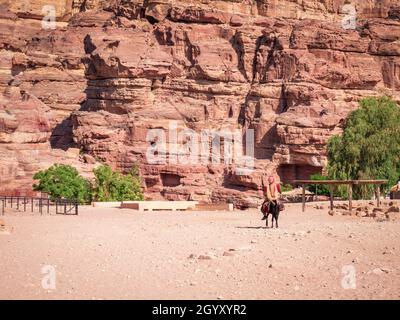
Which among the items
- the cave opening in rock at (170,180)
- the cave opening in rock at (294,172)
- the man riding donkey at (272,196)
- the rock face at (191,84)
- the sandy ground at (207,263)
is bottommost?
the sandy ground at (207,263)

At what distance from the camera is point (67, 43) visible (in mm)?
85125

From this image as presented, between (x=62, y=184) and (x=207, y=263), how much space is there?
36.4 meters

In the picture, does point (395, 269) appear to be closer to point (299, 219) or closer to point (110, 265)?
point (110, 265)

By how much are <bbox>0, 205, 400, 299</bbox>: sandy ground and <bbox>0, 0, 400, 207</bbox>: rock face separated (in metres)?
39.7

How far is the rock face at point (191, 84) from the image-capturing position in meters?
69.1

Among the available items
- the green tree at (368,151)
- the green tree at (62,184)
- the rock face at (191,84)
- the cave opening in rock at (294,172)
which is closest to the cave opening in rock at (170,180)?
the rock face at (191,84)

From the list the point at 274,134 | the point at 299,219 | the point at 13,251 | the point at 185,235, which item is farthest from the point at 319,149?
the point at 13,251

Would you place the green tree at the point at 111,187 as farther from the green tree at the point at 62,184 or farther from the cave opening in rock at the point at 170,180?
the cave opening in rock at the point at 170,180

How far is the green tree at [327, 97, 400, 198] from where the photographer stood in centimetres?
5584

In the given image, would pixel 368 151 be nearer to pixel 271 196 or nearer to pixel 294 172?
pixel 294 172

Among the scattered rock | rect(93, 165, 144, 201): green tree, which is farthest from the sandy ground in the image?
rect(93, 165, 144, 201): green tree

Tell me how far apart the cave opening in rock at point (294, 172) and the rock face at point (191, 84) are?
0.44 feet
